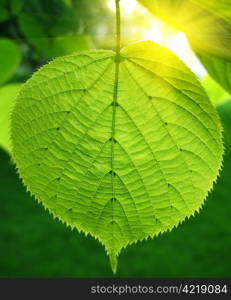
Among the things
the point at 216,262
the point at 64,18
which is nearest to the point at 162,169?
the point at 64,18

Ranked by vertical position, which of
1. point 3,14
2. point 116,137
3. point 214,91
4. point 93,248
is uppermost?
point 93,248

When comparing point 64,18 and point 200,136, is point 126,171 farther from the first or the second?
point 64,18

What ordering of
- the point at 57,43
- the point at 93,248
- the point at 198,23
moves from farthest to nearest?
the point at 93,248, the point at 57,43, the point at 198,23

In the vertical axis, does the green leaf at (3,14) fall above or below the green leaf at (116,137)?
above

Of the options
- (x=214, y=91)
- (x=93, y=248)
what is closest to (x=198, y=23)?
(x=214, y=91)

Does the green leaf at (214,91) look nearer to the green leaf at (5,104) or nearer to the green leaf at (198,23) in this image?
the green leaf at (198,23)

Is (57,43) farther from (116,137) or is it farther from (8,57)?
(116,137)

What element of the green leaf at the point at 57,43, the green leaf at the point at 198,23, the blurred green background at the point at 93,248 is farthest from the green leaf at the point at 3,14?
the blurred green background at the point at 93,248
